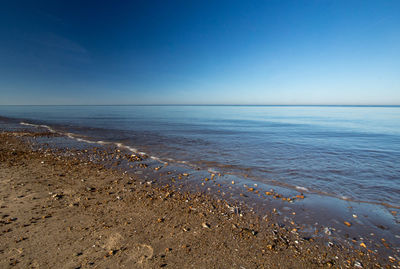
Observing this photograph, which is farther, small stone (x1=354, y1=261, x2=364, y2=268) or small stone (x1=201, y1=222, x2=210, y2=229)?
small stone (x1=201, y1=222, x2=210, y2=229)

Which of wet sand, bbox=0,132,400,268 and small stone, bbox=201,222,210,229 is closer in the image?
wet sand, bbox=0,132,400,268

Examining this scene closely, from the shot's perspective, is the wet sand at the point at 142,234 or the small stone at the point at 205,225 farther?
the small stone at the point at 205,225

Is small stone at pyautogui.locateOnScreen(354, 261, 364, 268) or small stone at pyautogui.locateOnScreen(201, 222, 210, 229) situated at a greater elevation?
small stone at pyautogui.locateOnScreen(201, 222, 210, 229)

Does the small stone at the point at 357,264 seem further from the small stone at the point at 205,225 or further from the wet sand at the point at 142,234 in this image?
the small stone at the point at 205,225

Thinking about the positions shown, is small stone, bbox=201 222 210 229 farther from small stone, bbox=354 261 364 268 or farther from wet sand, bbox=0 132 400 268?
small stone, bbox=354 261 364 268

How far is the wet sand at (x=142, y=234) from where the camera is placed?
12.5 ft

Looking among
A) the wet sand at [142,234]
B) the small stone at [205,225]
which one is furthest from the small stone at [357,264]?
the small stone at [205,225]

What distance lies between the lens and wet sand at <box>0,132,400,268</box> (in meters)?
3.80

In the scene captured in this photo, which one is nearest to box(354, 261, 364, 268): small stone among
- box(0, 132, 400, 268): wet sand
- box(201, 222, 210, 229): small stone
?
box(0, 132, 400, 268): wet sand

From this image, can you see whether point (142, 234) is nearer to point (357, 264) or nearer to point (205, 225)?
point (205, 225)

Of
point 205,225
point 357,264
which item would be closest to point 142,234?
point 205,225

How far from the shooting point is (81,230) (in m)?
4.63

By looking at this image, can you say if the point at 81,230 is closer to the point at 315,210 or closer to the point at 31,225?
the point at 31,225

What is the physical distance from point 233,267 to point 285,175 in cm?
719
